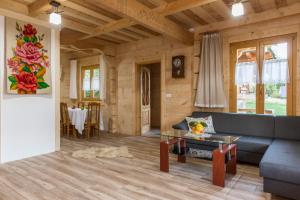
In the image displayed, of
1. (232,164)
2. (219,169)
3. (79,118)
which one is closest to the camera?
(219,169)

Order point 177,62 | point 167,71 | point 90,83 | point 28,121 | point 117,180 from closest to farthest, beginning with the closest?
point 117,180 → point 28,121 → point 177,62 → point 167,71 → point 90,83

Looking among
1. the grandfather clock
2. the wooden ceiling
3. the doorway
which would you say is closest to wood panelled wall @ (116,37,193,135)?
the grandfather clock

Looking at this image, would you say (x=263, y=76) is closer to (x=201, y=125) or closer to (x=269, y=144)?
(x=269, y=144)

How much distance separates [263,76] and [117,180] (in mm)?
3186

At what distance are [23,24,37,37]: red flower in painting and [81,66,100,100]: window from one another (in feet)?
10.5

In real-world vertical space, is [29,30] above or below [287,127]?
above

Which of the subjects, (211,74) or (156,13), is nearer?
(156,13)

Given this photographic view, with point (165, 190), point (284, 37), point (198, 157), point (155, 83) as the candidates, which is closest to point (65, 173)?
point (165, 190)

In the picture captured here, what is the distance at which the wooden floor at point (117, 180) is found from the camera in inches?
91.2

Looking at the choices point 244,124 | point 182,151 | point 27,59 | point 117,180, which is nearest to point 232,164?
point 182,151

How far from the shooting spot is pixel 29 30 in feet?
12.0

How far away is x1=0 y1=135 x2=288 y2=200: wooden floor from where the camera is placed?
2.32 m

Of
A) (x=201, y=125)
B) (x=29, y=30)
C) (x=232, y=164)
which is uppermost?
(x=29, y=30)

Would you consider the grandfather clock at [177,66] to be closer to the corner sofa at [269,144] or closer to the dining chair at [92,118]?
the corner sofa at [269,144]
